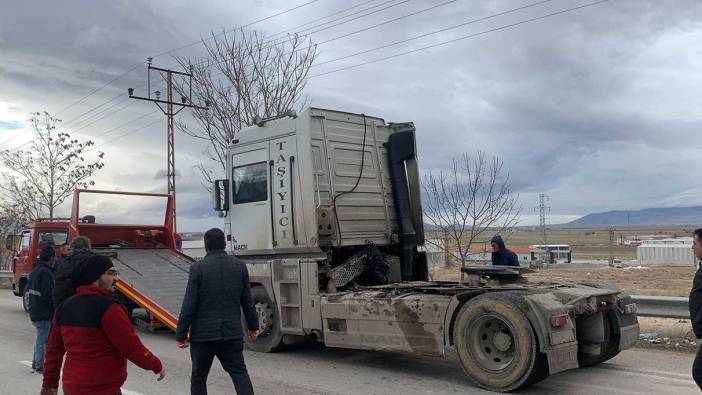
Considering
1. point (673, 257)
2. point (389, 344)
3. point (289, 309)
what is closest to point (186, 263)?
point (289, 309)

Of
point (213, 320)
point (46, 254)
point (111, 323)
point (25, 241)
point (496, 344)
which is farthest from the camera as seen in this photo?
point (25, 241)

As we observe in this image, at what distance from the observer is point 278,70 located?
17.7m

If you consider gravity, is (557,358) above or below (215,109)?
below

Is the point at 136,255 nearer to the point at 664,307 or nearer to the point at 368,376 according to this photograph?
the point at 368,376

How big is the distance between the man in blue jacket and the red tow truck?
6.93ft

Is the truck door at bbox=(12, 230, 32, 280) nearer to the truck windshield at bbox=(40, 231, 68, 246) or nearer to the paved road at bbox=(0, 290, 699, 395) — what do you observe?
the truck windshield at bbox=(40, 231, 68, 246)

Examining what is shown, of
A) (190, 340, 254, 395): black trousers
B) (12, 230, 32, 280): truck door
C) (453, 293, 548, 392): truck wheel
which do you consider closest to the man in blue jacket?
(190, 340, 254, 395): black trousers

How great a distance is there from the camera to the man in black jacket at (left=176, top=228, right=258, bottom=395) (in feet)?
17.4

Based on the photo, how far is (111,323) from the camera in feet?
12.2

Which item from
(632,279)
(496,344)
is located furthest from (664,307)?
(632,279)

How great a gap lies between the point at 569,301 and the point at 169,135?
76.2ft

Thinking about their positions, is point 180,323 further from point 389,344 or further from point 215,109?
point 215,109

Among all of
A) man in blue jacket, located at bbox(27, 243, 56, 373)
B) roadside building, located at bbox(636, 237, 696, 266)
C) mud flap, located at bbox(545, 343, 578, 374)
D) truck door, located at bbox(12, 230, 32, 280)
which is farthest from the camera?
roadside building, located at bbox(636, 237, 696, 266)

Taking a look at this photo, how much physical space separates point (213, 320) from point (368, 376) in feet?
8.93
